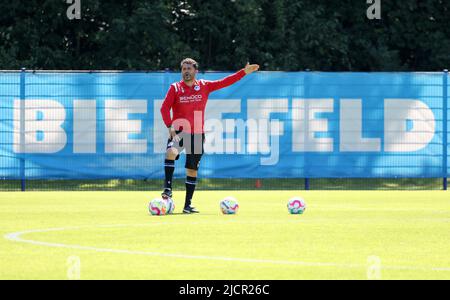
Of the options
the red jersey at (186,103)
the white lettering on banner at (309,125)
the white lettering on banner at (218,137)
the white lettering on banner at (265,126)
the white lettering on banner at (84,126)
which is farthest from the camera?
the white lettering on banner at (309,125)

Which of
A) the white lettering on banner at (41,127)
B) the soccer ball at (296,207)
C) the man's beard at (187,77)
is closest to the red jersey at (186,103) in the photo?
the man's beard at (187,77)

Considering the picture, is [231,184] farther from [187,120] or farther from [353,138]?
[187,120]

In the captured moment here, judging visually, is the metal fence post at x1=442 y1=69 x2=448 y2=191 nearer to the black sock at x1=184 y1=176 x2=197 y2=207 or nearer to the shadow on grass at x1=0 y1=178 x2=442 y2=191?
the shadow on grass at x1=0 y1=178 x2=442 y2=191

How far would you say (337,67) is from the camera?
1486 inches

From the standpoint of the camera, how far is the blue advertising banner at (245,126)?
26.6 meters

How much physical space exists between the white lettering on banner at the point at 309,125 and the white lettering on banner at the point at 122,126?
3.56 meters

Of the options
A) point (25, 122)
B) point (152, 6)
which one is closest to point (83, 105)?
point (25, 122)

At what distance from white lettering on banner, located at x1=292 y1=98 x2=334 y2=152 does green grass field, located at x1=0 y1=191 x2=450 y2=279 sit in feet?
17.8

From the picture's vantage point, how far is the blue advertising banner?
26.6 metres

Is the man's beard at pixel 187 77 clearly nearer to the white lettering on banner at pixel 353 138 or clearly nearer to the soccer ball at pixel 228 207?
the soccer ball at pixel 228 207

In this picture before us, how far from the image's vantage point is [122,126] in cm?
2678

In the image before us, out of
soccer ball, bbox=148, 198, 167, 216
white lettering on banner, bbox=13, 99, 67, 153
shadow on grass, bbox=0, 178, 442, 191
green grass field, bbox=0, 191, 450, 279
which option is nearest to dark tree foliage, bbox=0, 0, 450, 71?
shadow on grass, bbox=0, 178, 442, 191

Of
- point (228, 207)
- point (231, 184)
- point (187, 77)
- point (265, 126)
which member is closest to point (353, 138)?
point (265, 126)

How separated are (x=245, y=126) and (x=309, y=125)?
1539 mm
